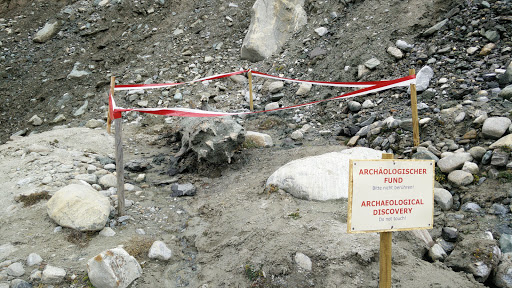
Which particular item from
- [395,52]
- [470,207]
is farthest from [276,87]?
[470,207]

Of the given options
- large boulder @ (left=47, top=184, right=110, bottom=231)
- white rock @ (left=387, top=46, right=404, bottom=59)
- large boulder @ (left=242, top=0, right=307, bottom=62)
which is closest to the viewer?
large boulder @ (left=47, top=184, right=110, bottom=231)

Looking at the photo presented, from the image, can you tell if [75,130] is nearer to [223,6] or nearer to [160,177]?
[160,177]

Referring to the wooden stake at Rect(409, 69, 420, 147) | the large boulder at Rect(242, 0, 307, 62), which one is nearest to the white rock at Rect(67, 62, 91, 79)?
the large boulder at Rect(242, 0, 307, 62)

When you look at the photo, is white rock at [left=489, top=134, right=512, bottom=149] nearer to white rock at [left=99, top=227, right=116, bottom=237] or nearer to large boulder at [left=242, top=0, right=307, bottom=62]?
white rock at [left=99, top=227, right=116, bottom=237]

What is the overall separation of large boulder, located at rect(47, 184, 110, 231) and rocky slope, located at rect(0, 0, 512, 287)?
0.53ft

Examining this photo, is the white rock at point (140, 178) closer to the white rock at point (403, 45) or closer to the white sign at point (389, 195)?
the white sign at point (389, 195)

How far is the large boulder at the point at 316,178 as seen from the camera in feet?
12.9

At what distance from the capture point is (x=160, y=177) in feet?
17.4

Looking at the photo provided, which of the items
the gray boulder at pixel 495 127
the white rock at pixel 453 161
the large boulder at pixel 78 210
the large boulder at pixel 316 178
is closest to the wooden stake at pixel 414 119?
the white rock at pixel 453 161

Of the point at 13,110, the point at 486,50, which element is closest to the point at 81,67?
the point at 13,110

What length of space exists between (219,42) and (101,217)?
7122 mm

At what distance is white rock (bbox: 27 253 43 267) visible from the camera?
122 inches

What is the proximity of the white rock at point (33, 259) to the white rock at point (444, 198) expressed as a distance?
3.86 m

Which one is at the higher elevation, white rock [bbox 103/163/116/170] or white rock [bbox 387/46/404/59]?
white rock [bbox 387/46/404/59]
